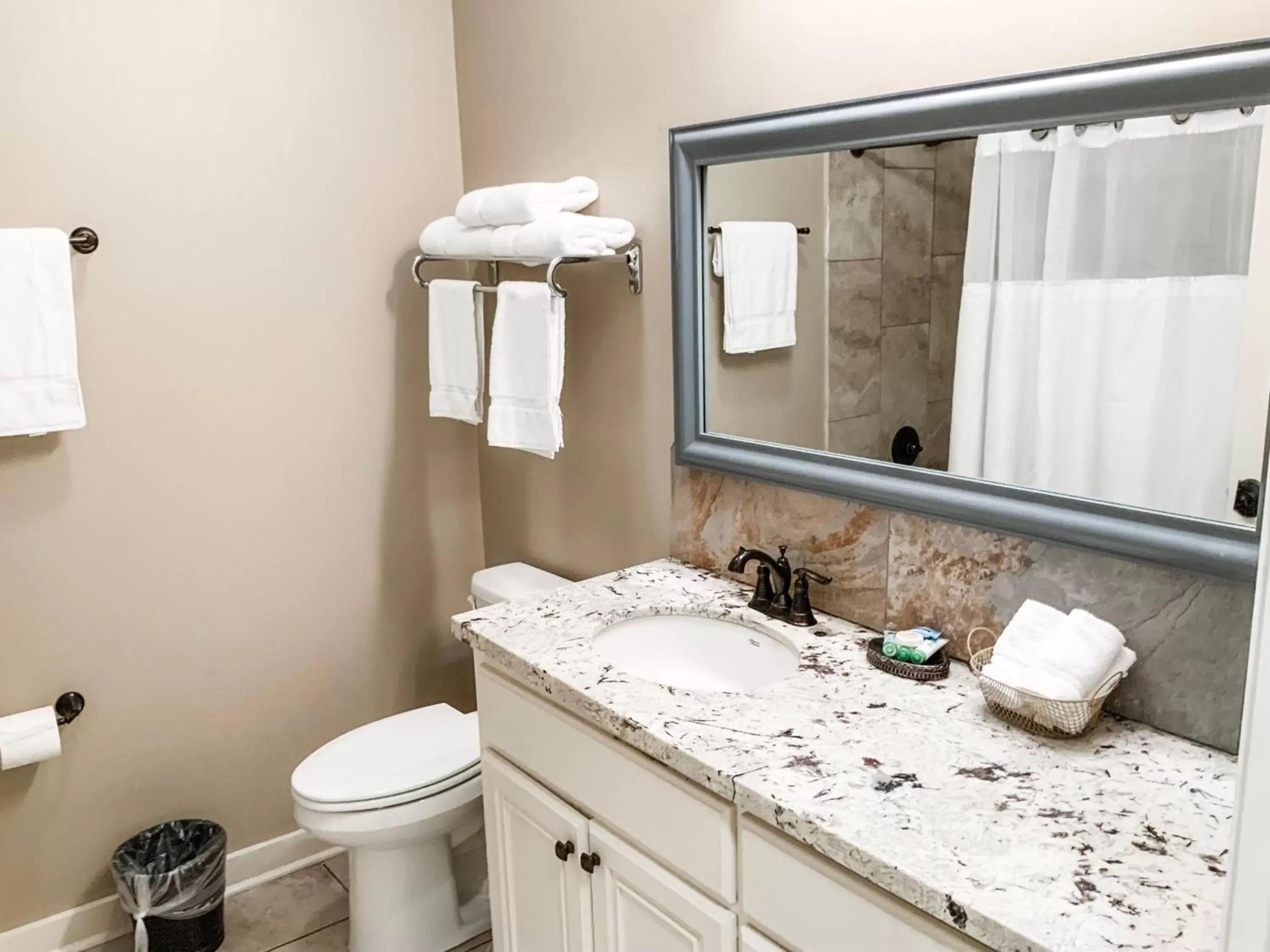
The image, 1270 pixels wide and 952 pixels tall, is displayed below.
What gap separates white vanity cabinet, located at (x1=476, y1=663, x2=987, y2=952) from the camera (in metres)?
1.18

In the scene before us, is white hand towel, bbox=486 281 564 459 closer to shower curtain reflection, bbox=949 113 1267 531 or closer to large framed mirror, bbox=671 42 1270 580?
large framed mirror, bbox=671 42 1270 580

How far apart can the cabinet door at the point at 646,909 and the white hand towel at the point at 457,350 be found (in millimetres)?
1114

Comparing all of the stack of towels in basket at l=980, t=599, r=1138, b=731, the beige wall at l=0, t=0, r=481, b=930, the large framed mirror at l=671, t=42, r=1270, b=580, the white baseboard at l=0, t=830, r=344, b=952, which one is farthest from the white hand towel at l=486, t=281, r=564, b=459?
the white baseboard at l=0, t=830, r=344, b=952

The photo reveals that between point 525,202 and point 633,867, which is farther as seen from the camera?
point 525,202

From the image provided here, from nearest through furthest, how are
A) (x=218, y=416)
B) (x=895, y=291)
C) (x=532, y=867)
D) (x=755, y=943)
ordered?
(x=755, y=943)
(x=895, y=291)
(x=532, y=867)
(x=218, y=416)

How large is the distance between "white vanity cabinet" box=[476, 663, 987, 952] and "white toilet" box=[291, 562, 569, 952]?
0.26m

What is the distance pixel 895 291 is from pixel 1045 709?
0.69 m

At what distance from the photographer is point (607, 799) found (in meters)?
1.53

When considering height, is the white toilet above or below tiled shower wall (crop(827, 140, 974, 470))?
below

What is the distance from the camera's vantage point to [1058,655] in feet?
4.36

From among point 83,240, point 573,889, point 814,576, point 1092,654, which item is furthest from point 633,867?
point 83,240

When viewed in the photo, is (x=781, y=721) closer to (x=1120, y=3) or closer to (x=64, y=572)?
(x=1120, y=3)

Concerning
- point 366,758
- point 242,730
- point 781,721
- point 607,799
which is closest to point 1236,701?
point 781,721

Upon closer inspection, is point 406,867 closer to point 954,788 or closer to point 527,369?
point 527,369
